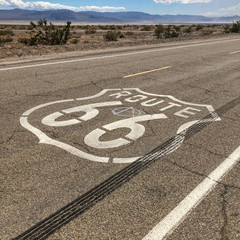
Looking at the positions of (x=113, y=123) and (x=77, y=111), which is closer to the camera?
(x=113, y=123)

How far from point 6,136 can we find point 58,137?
0.85 meters

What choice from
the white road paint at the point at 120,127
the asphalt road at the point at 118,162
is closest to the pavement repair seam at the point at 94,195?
the asphalt road at the point at 118,162

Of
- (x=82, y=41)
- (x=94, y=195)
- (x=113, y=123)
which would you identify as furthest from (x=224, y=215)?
(x=82, y=41)

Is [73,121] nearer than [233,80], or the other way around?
[73,121]

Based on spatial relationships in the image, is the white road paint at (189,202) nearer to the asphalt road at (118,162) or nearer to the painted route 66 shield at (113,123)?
the asphalt road at (118,162)

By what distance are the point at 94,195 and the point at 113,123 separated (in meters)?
2.01

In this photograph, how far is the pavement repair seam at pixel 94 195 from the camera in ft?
7.89

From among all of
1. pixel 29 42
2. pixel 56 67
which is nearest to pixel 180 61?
pixel 56 67

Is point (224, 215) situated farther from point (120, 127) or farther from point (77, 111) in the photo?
point (77, 111)

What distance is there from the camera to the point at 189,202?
284 cm

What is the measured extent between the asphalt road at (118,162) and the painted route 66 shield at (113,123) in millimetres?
19

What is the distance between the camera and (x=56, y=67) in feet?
31.7

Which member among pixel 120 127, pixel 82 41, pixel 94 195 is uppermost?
pixel 82 41

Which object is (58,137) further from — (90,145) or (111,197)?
(111,197)
